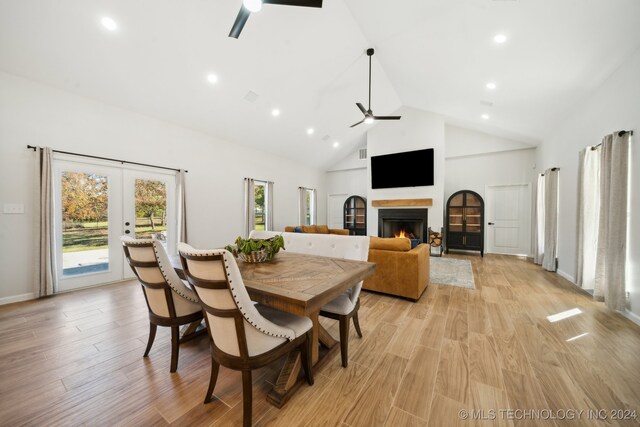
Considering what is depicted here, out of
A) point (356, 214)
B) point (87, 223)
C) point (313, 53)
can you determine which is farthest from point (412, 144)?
point (87, 223)

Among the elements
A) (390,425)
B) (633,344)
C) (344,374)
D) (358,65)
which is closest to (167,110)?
(358,65)

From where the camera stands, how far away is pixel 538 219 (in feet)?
16.8

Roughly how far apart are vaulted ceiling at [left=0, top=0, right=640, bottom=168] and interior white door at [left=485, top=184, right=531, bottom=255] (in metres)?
1.57

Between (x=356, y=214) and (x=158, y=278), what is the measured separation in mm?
7165

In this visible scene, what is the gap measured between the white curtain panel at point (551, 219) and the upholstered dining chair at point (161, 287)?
19.6ft

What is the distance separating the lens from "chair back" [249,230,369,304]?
2137 millimetres

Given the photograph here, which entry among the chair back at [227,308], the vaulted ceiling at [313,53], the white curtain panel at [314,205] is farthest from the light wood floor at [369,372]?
the white curtain panel at [314,205]

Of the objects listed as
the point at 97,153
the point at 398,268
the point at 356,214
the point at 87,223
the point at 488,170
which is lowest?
the point at 398,268

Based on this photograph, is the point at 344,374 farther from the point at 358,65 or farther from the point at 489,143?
the point at 489,143

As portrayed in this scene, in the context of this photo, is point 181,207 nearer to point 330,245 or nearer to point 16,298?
point 16,298

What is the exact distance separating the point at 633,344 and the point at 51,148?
691cm

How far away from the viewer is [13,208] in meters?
3.05

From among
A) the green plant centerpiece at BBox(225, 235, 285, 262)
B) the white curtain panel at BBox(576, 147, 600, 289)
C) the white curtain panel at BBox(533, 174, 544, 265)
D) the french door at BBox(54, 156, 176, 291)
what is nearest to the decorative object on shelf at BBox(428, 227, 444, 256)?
the white curtain panel at BBox(533, 174, 544, 265)

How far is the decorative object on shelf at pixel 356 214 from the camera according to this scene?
8227mm
